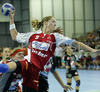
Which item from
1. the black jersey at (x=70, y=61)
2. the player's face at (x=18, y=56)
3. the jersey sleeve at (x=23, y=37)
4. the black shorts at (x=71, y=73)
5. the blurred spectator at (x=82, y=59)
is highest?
the jersey sleeve at (x=23, y=37)

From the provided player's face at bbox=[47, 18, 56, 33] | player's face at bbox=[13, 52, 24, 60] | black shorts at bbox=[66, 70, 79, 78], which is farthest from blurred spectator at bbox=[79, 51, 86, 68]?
player's face at bbox=[47, 18, 56, 33]

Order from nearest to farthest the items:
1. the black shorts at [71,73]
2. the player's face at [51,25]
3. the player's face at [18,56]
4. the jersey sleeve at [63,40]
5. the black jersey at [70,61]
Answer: the jersey sleeve at [63,40] → the player's face at [51,25] → the player's face at [18,56] → the black shorts at [71,73] → the black jersey at [70,61]

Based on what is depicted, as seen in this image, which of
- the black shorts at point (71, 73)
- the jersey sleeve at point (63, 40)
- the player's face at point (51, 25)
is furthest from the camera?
the black shorts at point (71, 73)

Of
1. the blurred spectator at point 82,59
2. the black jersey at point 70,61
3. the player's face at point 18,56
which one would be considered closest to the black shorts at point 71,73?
the black jersey at point 70,61

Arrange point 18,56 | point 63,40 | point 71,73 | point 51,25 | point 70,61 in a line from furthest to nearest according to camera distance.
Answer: point 70,61 → point 71,73 → point 18,56 → point 51,25 → point 63,40

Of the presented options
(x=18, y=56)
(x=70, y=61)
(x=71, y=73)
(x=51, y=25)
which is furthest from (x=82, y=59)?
(x=51, y=25)

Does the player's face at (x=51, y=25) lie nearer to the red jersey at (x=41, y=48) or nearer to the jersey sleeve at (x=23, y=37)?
the red jersey at (x=41, y=48)

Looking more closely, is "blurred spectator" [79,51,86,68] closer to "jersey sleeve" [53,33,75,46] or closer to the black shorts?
the black shorts

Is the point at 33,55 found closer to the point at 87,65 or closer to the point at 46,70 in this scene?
the point at 46,70

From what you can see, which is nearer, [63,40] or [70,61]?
[63,40]

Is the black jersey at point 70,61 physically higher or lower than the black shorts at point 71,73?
higher

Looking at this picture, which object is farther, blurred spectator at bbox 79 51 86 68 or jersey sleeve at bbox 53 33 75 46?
blurred spectator at bbox 79 51 86 68

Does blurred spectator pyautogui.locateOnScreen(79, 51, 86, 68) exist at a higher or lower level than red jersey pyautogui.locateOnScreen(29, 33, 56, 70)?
Result: lower

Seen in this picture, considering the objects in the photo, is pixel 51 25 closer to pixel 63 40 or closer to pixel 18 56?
pixel 63 40
